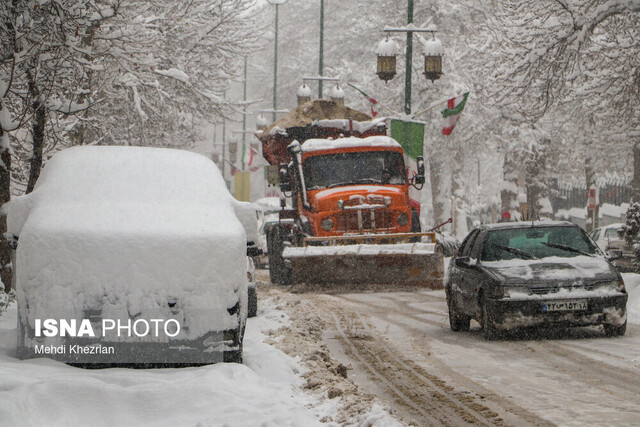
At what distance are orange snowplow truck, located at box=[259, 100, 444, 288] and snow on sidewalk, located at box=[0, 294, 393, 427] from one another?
41.1 ft

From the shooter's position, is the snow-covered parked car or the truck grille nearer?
the snow-covered parked car

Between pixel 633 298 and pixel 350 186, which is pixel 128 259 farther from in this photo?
pixel 350 186

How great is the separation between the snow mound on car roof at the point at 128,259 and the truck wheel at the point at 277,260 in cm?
1494

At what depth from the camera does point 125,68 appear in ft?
52.1

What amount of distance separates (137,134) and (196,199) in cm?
1651

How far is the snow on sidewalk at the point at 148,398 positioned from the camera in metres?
6.63

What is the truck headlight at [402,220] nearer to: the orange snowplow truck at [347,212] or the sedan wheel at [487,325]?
the orange snowplow truck at [347,212]

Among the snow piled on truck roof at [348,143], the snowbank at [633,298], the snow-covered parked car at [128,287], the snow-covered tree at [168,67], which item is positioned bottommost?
the snowbank at [633,298]

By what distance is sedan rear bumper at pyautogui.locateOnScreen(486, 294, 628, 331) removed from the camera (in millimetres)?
12336

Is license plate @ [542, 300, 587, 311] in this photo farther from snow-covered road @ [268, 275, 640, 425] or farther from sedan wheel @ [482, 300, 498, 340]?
sedan wheel @ [482, 300, 498, 340]

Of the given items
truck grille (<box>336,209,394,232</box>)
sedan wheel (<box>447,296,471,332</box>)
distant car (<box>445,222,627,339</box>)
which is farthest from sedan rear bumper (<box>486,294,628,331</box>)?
truck grille (<box>336,209,394,232</box>)

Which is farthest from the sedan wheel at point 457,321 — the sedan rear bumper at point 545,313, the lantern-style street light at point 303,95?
the lantern-style street light at point 303,95

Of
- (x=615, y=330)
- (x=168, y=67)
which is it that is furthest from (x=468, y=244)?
(x=168, y=67)

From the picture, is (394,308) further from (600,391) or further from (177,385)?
(177,385)
